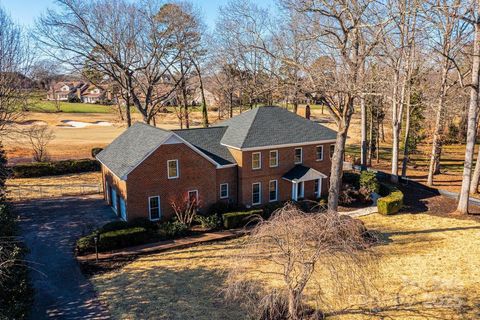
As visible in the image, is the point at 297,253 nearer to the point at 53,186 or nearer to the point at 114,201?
the point at 114,201

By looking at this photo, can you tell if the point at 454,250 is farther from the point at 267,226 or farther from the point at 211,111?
the point at 211,111

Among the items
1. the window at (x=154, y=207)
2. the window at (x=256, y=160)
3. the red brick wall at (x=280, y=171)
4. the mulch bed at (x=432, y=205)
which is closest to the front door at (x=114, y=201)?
the window at (x=154, y=207)

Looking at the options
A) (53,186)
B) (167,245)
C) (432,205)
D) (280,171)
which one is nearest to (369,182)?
(432,205)

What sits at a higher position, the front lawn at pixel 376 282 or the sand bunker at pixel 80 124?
the sand bunker at pixel 80 124

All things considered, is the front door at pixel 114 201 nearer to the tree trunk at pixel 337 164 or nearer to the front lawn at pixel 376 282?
the front lawn at pixel 376 282

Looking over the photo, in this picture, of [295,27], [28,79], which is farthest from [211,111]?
[295,27]

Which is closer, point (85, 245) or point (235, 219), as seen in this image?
point (85, 245)

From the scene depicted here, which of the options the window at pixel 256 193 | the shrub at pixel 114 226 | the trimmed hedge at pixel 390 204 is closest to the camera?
the shrub at pixel 114 226

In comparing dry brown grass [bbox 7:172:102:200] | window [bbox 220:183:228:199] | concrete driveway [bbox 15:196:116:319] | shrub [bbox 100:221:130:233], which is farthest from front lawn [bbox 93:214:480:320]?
dry brown grass [bbox 7:172:102:200]

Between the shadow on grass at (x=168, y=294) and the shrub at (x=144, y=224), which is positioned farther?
the shrub at (x=144, y=224)
